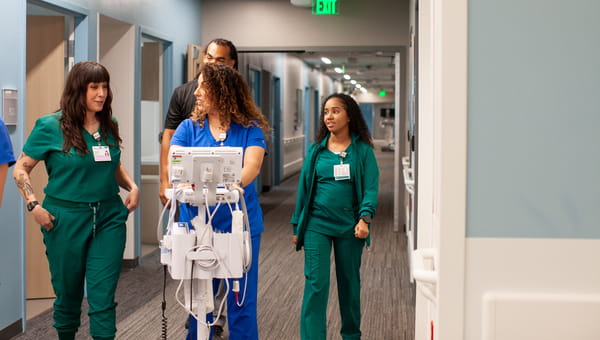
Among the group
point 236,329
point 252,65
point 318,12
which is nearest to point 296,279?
point 236,329

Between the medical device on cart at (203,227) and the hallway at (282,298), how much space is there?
5.84 feet

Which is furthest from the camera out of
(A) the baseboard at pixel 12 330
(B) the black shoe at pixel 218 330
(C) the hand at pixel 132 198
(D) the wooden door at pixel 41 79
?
(D) the wooden door at pixel 41 79

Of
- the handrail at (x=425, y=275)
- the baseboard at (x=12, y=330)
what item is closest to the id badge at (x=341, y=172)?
the handrail at (x=425, y=275)

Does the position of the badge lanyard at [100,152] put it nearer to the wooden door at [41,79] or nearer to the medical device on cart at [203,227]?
the medical device on cart at [203,227]

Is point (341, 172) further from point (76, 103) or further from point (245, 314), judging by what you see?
point (76, 103)

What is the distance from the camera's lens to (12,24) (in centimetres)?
399

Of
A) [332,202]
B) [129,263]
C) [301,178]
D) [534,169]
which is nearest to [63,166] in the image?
[301,178]

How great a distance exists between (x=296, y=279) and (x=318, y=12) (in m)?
3.46

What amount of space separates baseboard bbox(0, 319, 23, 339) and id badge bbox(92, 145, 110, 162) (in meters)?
1.40

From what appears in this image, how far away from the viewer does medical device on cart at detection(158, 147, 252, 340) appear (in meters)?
2.40

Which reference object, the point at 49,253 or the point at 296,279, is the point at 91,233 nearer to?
the point at 49,253

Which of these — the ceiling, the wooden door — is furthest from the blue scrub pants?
the ceiling

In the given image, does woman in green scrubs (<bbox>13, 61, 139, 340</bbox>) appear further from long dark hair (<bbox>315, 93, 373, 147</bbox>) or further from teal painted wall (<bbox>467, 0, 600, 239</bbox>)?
teal painted wall (<bbox>467, 0, 600, 239</bbox>)

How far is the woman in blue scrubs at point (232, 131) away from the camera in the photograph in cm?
295
